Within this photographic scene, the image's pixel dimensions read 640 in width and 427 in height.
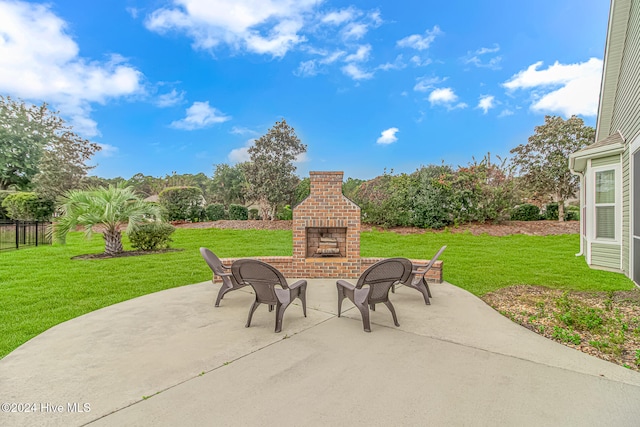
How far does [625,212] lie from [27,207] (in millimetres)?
22677

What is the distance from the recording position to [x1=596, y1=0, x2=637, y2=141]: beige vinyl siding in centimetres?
683

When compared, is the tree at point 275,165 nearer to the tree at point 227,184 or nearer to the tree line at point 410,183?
the tree line at point 410,183

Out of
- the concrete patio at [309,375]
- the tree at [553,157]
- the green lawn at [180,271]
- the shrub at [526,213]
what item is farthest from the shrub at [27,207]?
the tree at [553,157]

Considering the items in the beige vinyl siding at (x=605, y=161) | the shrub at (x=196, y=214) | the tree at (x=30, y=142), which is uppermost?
the tree at (x=30, y=142)

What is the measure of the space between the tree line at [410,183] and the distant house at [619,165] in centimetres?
591

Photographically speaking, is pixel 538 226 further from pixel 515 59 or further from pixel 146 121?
pixel 146 121

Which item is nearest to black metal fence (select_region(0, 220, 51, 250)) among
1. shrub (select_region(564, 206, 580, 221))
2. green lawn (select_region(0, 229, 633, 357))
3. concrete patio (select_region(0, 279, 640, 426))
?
green lawn (select_region(0, 229, 633, 357))

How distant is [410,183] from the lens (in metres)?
14.1

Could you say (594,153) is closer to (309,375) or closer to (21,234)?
(309,375)

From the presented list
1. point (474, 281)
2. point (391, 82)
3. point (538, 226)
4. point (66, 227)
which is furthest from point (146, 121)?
point (538, 226)

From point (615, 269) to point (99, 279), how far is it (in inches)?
432

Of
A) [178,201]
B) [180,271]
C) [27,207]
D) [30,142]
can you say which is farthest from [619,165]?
[30,142]

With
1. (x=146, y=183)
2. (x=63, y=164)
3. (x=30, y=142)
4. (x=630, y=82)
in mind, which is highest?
(x=30, y=142)

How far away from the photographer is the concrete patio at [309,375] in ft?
6.33
